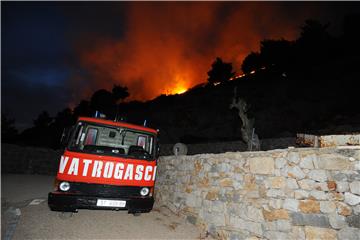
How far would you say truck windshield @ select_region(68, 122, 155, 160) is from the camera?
18.4ft

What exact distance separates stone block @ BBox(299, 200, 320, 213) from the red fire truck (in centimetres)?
341

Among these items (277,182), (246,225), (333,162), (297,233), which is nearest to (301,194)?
(277,182)

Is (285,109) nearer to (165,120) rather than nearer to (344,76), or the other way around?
(344,76)

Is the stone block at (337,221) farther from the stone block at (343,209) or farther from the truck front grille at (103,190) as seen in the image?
the truck front grille at (103,190)

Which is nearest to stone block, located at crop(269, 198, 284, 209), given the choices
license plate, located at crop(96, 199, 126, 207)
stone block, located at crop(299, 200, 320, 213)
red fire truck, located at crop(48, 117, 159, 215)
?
stone block, located at crop(299, 200, 320, 213)

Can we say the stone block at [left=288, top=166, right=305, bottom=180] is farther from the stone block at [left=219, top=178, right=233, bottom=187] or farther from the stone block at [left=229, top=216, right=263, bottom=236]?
the stone block at [left=219, top=178, right=233, bottom=187]

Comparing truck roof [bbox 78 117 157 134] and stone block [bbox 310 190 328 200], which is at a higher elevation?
truck roof [bbox 78 117 157 134]

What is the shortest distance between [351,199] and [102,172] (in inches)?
192

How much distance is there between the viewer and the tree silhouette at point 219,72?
50000mm

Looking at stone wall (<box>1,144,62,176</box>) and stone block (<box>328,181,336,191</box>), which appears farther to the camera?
stone wall (<box>1,144,62,176</box>)

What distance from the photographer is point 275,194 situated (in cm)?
452

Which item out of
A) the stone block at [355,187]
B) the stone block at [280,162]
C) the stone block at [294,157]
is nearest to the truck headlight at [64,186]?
the stone block at [280,162]

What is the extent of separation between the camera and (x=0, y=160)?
15.5m

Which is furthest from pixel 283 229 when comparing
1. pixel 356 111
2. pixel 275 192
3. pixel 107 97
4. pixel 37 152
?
pixel 107 97
